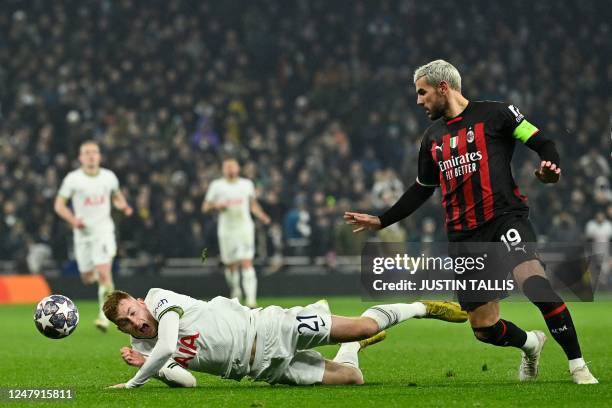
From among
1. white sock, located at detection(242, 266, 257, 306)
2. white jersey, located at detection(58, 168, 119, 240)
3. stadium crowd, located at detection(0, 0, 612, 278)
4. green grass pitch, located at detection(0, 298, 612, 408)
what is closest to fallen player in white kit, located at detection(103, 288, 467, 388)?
green grass pitch, located at detection(0, 298, 612, 408)

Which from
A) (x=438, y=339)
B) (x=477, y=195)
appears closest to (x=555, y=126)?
(x=438, y=339)

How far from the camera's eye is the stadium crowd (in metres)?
23.9

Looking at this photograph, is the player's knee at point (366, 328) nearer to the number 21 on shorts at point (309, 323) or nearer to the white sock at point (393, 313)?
the white sock at point (393, 313)

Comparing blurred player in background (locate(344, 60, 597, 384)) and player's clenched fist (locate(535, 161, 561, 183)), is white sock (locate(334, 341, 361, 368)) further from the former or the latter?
player's clenched fist (locate(535, 161, 561, 183))

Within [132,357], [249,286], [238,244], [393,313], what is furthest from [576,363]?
[238,244]

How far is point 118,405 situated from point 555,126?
72.8 feet

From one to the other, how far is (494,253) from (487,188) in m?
0.45

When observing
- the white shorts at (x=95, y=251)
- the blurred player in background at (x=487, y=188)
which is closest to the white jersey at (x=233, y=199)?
the white shorts at (x=95, y=251)

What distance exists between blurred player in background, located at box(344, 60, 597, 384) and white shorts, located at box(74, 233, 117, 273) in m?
7.87

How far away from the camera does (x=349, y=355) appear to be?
848 centimetres

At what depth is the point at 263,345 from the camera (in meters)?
7.81

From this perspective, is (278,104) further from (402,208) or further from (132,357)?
(132,357)

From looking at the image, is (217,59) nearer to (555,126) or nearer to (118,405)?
(555,126)

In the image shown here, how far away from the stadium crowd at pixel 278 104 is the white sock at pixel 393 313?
14.9 meters
